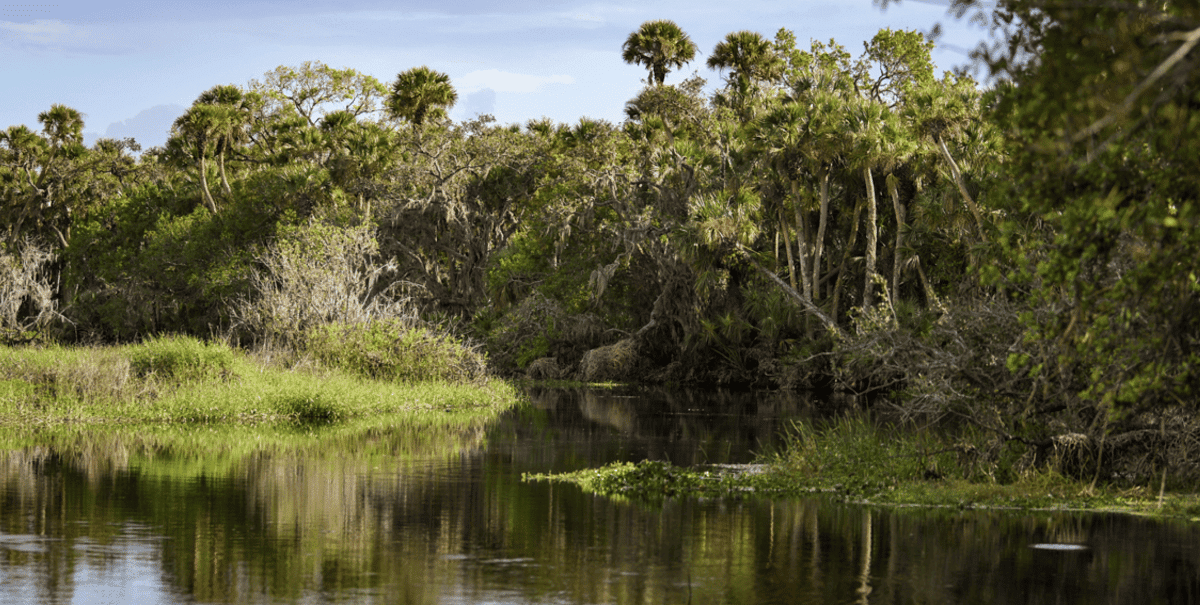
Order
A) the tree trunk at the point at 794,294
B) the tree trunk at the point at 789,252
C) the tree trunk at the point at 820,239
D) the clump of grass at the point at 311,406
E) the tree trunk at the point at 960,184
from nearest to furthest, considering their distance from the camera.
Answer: the clump of grass at the point at 311,406, the tree trunk at the point at 960,184, the tree trunk at the point at 794,294, the tree trunk at the point at 820,239, the tree trunk at the point at 789,252

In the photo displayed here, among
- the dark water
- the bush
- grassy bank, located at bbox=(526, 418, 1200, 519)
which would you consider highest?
the bush

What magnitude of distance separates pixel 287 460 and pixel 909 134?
26854 mm

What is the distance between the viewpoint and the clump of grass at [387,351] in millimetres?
38438

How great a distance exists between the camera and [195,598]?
11594 millimetres

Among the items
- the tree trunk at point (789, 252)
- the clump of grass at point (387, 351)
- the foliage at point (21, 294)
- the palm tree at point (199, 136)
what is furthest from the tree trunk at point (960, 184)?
the foliage at point (21, 294)

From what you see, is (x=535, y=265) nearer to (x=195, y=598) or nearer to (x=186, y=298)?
(x=186, y=298)

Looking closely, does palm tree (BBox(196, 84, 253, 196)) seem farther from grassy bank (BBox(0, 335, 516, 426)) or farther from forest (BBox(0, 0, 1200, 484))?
grassy bank (BBox(0, 335, 516, 426))

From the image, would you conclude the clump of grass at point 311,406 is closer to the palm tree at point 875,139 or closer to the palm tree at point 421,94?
the palm tree at point 875,139

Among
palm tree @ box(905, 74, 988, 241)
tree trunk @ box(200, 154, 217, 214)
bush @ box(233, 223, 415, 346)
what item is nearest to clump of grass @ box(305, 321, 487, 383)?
bush @ box(233, 223, 415, 346)

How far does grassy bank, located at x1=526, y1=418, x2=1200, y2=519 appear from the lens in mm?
17562

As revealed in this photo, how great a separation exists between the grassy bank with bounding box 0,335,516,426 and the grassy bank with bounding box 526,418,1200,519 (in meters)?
12.6

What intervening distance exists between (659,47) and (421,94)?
12620 mm

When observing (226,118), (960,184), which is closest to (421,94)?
(226,118)

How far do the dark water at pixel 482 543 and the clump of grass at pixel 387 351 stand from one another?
1487 cm
